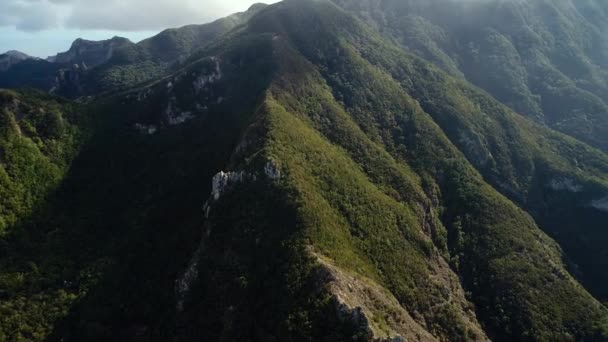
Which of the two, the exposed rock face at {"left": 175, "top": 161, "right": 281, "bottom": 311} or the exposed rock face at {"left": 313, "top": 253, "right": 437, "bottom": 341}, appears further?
the exposed rock face at {"left": 175, "top": 161, "right": 281, "bottom": 311}

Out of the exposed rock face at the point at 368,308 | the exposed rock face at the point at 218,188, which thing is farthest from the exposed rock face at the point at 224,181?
the exposed rock face at the point at 368,308

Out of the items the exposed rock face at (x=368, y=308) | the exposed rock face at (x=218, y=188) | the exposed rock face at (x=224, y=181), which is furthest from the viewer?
the exposed rock face at (x=224, y=181)

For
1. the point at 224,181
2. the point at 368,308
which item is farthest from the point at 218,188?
the point at 368,308

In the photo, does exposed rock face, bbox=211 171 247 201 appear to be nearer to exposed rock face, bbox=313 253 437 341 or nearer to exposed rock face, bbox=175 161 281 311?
exposed rock face, bbox=175 161 281 311

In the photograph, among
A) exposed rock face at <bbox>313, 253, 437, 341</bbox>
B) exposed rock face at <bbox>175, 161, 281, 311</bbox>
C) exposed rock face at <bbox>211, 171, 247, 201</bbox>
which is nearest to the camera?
exposed rock face at <bbox>313, 253, 437, 341</bbox>

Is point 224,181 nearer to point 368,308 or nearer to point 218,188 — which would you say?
point 218,188

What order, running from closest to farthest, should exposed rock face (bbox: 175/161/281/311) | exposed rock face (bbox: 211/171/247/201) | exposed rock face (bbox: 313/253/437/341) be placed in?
exposed rock face (bbox: 313/253/437/341) < exposed rock face (bbox: 175/161/281/311) < exposed rock face (bbox: 211/171/247/201)

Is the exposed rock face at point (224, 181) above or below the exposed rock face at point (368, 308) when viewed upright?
above

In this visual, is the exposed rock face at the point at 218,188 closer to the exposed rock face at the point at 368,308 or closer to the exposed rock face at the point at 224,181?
the exposed rock face at the point at 224,181

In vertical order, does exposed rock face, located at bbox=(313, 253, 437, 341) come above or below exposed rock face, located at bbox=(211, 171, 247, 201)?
below

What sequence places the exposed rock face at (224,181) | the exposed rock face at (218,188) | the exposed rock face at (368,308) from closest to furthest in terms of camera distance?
1. the exposed rock face at (368,308)
2. the exposed rock face at (218,188)
3. the exposed rock face at (224,181)

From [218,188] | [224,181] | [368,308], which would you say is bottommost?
[368,308]

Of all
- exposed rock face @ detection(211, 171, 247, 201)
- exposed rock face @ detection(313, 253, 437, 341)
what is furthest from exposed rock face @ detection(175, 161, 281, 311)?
exposed rock face @ detection(313, 253, 437, 341)
